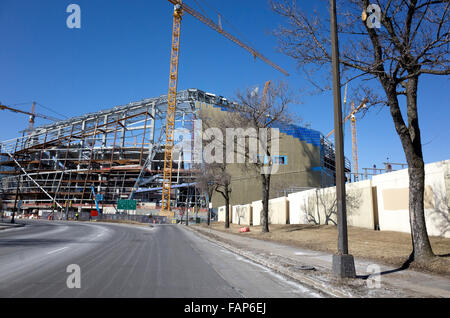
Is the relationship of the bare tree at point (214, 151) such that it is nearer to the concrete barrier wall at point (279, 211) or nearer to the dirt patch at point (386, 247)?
the concrete barrier wall at point (279, 211)

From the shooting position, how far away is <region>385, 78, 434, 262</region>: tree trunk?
369 inches

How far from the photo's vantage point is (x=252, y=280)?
7461 millimetres

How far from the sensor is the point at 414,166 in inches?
388

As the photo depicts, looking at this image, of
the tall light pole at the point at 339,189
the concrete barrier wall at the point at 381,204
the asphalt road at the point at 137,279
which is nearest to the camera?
the asphalt road at the point at 137,279

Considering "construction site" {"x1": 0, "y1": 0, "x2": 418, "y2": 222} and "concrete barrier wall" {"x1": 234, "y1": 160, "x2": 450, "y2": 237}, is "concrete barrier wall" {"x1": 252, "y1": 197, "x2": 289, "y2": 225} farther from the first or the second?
"construction site" {"x1": 0, "y1": 0, "x2": 418, "y2": 222}

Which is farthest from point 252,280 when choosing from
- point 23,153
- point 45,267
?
point 23,153

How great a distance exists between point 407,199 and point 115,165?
265 feet

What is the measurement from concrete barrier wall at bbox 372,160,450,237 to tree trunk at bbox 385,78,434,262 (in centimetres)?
663

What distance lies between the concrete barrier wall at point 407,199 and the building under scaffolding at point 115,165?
57.8 metres

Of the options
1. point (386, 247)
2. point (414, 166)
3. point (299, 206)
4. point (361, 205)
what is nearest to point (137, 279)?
point (414, 166)

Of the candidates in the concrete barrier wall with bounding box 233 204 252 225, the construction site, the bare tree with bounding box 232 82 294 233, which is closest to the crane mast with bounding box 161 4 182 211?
the construction site

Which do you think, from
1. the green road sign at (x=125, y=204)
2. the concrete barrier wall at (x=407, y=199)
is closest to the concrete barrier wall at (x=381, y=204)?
the concrete barrier wall at (x=407, y=199)

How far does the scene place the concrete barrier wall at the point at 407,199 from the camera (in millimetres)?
14836

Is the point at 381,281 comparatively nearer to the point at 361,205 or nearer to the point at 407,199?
the point at 407,199
